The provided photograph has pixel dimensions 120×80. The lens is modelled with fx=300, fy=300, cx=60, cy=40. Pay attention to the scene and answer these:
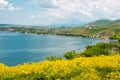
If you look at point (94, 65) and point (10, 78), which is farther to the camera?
point (94, 65)

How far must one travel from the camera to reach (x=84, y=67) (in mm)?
21625

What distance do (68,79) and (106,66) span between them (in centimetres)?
351

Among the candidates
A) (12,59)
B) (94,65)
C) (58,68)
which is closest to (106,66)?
(94,65)

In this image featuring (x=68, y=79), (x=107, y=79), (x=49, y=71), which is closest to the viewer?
(x=107, y=79)

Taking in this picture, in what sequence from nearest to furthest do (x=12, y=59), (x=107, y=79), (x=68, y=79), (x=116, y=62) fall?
(x=107, y=79) < (x=68, y=79) < (x=116, y=62) < (x=12, y=59)

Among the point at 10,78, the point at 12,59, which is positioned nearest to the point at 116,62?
the point at 10,78

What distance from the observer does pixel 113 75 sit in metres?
18.1

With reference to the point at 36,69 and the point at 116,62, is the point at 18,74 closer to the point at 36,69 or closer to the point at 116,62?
the point at 36,69

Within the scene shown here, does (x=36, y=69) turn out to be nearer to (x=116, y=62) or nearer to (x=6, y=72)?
(x=6, y=72)

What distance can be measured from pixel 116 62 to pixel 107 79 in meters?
5.13

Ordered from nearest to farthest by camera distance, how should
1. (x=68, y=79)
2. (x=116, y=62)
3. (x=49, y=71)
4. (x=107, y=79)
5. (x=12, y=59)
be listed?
(x=107, y=79), (x=68, y=79), (x=49, y=71), (x=116, y=62), (x=12, y=59)

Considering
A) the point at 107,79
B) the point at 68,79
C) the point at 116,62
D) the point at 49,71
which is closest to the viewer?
the point at 107,79

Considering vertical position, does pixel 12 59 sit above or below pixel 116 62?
below

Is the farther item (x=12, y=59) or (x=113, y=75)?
(x=12, y=59)
